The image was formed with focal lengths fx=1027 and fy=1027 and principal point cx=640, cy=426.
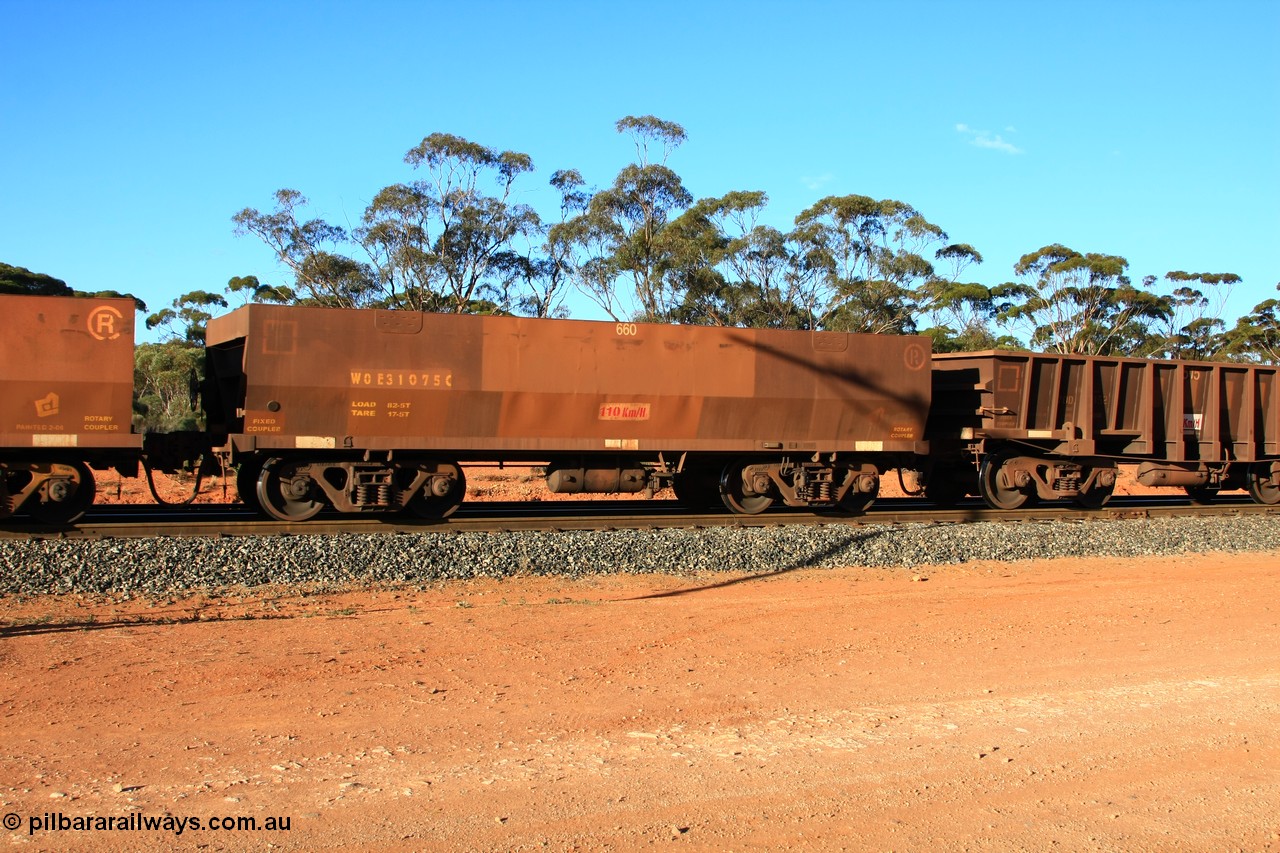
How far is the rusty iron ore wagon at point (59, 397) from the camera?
1138 centimetres

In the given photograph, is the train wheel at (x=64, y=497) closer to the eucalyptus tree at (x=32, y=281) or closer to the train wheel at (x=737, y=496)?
the train wheel at (x=737, y=496)


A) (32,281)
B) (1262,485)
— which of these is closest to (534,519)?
(1262,485)

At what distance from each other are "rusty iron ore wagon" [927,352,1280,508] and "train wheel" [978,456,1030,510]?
19 millimetres

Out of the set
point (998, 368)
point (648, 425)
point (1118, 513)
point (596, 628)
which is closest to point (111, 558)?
point (596, 628)

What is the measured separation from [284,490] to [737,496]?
6.30m

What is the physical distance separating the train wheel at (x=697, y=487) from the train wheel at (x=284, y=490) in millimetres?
5212

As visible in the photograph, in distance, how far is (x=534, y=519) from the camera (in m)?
13.1

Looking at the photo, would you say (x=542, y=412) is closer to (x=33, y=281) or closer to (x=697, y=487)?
(x=697, y=487)

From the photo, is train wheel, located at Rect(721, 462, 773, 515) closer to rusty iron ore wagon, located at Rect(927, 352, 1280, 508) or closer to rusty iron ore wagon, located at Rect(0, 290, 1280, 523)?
rusty iron ore wagon, located at Rect(0, 290, 1280, 523)

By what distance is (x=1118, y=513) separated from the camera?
16.4 metres

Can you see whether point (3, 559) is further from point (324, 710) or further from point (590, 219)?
point (590, 219)

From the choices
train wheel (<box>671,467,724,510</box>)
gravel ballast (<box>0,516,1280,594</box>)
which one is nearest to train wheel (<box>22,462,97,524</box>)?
gravel ballast (<box>0,516,1280,594</box>)

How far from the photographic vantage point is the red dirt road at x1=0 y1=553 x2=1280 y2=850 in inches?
169

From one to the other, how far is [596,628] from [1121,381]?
1296 cm
